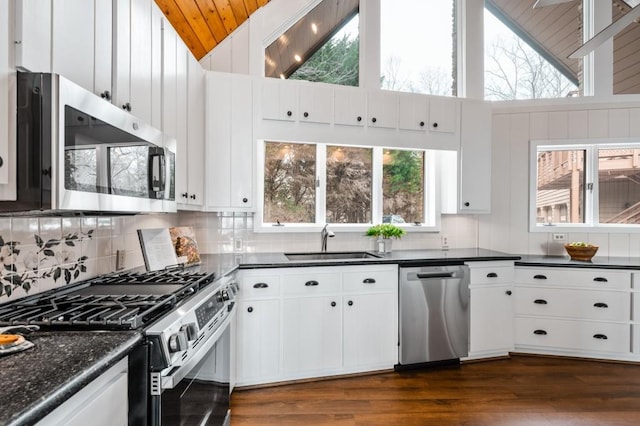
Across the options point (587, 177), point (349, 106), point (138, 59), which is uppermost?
point (349, 106)

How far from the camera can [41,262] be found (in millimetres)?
1532

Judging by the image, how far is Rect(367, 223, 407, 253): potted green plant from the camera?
10.7 feet

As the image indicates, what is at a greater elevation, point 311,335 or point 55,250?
point 55,250

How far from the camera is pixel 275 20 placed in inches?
130

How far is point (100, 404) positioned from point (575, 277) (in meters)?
3.71

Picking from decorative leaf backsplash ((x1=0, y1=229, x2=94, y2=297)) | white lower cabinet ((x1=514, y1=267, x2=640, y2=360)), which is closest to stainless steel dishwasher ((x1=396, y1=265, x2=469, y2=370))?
white lower cabinet ((x1=514, y1=267, x2=640, y2=360))

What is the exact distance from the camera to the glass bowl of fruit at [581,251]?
10.7 ft

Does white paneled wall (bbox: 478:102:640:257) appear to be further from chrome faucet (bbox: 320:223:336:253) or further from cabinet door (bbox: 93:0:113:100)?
cabinet door (bbox: 93:0:113:100)

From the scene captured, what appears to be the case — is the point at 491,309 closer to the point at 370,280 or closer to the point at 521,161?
the point at 370,280

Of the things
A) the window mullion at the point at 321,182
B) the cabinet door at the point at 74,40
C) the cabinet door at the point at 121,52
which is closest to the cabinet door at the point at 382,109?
the window mullion at the point at 321,182

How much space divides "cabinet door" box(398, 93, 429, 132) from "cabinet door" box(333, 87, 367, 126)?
38 centimetres

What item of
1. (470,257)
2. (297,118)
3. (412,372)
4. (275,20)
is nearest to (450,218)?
(470,257)

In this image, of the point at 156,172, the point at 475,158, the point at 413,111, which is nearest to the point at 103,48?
the point at 156,172

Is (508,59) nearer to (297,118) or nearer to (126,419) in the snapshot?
(297,118)
